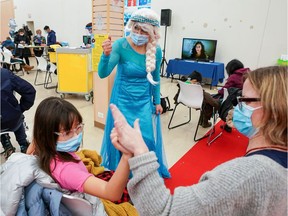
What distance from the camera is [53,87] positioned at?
216 inches

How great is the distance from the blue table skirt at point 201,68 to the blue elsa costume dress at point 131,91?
14.7ft

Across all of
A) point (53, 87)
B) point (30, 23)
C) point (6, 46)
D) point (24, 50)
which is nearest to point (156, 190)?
point (53, 87)

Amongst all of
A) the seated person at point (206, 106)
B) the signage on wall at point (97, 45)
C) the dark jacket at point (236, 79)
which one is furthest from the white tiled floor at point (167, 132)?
the signage on wall at point (97, 45)

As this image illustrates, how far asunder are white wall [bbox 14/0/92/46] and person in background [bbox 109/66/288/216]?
30.5 feet

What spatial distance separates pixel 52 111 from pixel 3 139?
A: 176cm

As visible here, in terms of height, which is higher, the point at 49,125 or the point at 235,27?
the point at 235,27

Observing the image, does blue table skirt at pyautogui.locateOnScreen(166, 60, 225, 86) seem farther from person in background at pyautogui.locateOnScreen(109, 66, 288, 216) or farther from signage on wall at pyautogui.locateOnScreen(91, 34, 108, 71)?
person in background at pyautogui.locateOnScreen(109, 66, 288, 216)

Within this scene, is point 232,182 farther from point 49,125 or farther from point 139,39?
point 139,39

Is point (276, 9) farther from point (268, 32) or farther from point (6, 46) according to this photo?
point (6, 46)

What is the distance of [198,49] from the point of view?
258 inches

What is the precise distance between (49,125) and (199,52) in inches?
243

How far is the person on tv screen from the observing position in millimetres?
6504

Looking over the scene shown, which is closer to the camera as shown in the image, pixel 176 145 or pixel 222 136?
pixel 176 145

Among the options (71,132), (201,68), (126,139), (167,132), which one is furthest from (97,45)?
(201,68)
